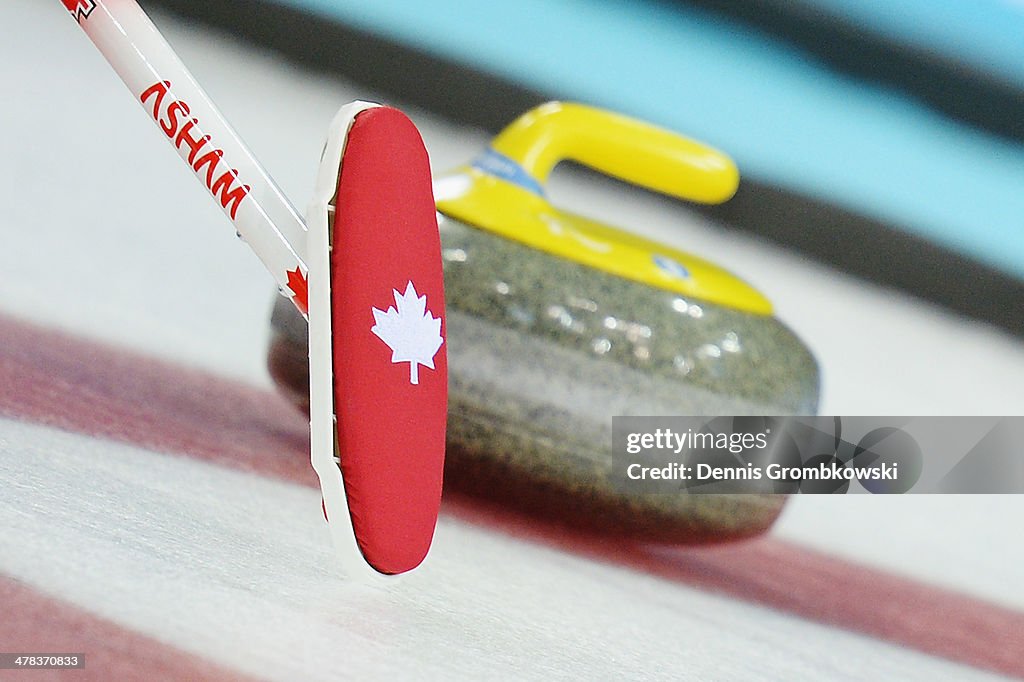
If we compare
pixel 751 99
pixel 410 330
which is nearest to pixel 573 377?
pixel 410 330

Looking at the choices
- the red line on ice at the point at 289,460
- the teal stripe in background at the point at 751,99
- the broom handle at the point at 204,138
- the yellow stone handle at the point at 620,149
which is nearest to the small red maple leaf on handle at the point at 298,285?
the broom handle at the point at 204,138

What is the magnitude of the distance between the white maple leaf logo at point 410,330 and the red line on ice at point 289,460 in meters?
0.19

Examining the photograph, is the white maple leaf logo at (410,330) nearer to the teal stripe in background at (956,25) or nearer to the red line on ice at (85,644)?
the red line on ice at (85,644)

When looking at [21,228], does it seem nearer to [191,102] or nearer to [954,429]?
[191,102]

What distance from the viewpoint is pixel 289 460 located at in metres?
0.80

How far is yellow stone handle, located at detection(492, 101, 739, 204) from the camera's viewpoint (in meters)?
0.87

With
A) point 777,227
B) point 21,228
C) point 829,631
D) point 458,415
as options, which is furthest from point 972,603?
point 21,228

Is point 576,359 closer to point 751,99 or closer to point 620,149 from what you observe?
point 620,149

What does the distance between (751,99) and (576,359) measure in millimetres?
1060

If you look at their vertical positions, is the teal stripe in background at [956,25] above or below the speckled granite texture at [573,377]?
Result: below

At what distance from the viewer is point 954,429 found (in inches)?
58.7

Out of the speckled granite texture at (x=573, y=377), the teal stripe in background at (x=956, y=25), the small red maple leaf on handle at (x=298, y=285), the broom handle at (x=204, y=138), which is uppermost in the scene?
the broom handle at (x=204, y=138)

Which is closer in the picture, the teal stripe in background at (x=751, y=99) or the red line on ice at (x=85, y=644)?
the red line on ice at (x=85, y=644)

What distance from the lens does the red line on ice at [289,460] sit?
0.73 meters
